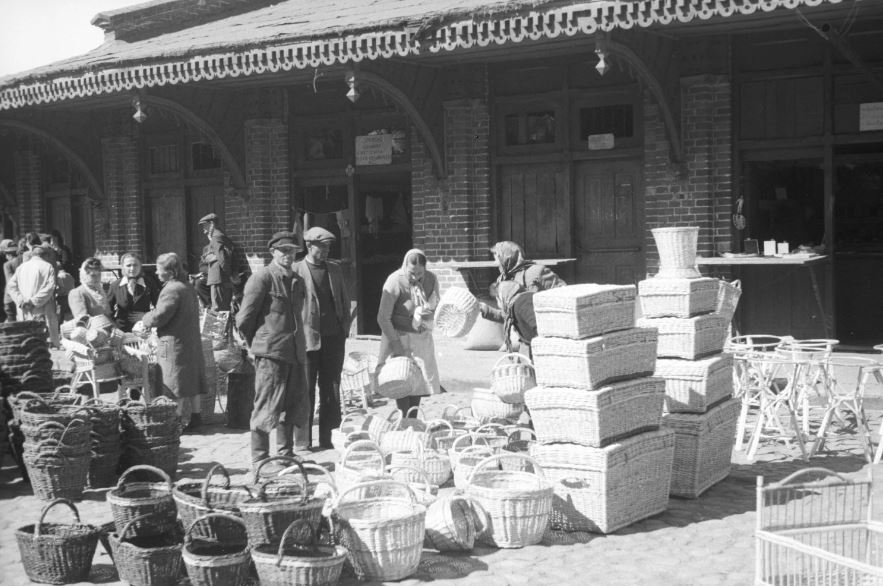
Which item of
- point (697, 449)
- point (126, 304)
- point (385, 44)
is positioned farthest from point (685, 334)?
point (126, 304)

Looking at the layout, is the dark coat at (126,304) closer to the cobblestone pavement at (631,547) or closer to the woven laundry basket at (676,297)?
the cobblestone pavement at (631,547)

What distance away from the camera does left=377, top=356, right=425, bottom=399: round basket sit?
9.73 metres

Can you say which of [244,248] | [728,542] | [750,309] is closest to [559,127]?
[750,309]

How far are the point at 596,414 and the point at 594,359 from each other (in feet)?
1.13

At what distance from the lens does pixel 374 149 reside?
15109 mm

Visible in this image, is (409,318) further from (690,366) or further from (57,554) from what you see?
(57,554)

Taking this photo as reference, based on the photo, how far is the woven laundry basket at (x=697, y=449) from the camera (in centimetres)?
787

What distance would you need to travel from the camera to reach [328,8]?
15523 millimetres

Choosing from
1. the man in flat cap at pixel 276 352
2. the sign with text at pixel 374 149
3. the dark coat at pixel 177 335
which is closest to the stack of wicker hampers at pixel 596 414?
the man in flat cap at pixel 276 352

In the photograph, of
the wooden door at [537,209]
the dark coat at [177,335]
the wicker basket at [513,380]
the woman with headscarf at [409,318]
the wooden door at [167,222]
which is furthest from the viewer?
the wooden door at [167,222]

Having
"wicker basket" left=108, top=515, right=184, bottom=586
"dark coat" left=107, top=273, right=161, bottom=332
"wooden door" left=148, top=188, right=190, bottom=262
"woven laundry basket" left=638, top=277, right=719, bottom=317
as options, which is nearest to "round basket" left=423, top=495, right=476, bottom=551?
Result: "wicker basket" left=108, top=515, right=184, bottom=586

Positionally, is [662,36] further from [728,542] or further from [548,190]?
[728,542]

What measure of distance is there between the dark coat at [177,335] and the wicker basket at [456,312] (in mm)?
2358

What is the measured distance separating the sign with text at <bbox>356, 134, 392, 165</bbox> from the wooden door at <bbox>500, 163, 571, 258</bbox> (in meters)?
1.69
